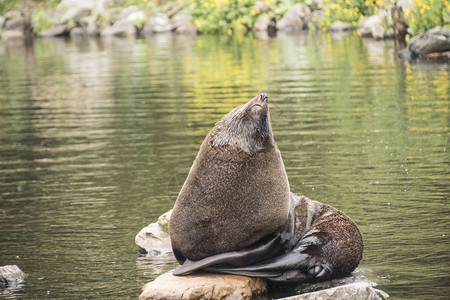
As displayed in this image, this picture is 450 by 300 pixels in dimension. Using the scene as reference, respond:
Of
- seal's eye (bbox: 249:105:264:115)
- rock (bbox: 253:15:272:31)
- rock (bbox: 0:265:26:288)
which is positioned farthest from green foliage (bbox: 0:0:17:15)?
seal's eye (bbox: 249:105:264:115)

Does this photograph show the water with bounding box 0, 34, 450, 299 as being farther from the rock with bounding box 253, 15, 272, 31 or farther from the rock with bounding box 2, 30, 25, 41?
the rock with bounding box 2, 30, 25, 41

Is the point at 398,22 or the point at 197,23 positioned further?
the point at 197,23

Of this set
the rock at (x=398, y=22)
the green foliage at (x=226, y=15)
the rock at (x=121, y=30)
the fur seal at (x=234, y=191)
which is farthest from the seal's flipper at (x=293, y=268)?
the rock at (x=121, y=30)

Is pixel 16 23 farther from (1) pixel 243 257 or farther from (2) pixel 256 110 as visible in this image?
(2) pixel 256 110

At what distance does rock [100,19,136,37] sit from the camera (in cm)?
5928

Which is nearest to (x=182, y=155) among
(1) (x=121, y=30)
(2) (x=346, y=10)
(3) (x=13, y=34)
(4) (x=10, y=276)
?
(4) (x=10, y=276)

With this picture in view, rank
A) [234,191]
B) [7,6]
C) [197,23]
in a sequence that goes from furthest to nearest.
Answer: [7,6], [197,23], [234,191]

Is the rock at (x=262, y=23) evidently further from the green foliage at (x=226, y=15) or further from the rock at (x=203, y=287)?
the rock at (x=203, y=287)

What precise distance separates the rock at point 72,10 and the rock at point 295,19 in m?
18.0

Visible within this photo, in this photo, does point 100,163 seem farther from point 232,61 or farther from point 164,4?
point 164,4

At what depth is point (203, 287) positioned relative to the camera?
6.74 metres

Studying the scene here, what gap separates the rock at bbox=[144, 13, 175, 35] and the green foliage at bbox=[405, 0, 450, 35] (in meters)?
29.5

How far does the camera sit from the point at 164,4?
211 ft

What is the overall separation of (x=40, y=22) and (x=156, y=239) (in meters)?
59.4
